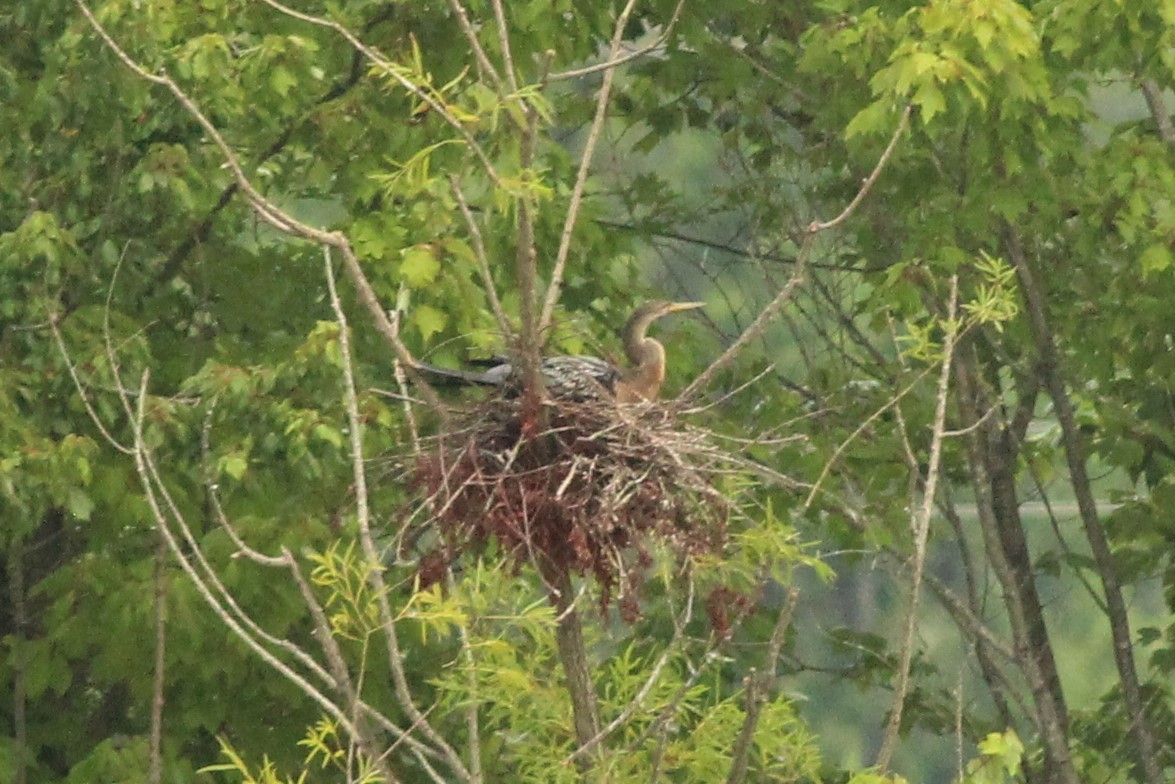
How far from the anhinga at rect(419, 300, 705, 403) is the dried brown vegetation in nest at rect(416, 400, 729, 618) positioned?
130 mm

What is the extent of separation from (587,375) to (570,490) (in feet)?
2.10

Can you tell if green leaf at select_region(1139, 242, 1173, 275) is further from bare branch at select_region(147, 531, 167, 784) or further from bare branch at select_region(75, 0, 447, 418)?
bare branch at select_region(75, 0, 447, 418)

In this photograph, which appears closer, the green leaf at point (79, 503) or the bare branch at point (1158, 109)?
the green leaf at point (79, 503)

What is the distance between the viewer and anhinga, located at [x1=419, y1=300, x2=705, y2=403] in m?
4.81

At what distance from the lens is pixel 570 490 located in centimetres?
443

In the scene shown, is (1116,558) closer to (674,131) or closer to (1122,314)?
(1122,314)

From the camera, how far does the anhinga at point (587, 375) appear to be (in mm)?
4812

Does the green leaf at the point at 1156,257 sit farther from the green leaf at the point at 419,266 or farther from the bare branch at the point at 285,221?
the bare branch at the point at 285,221

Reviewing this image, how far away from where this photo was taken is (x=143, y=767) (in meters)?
7.46

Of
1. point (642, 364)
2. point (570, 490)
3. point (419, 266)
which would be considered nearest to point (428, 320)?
point (419, 266)

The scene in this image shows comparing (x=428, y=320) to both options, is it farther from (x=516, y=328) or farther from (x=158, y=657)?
(x=158, y=657)

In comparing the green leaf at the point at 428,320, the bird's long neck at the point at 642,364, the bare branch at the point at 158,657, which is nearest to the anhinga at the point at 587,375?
the bird's long neck at the point at 642,364

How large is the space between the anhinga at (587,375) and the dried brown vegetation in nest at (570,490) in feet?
0.43

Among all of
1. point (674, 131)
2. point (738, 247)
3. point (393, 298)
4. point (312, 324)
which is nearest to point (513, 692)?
point (393, 298)
